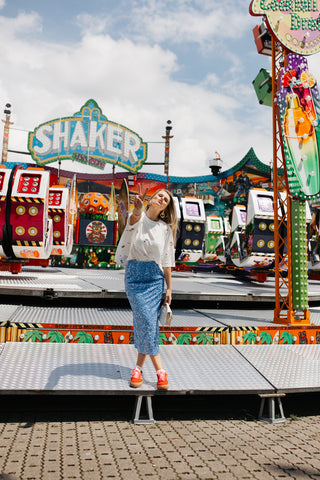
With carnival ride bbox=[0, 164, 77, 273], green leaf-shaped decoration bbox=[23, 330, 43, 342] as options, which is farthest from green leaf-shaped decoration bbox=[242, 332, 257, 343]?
carnival ride bbox=[0, 164, 77, 273]

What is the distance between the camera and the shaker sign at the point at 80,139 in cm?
2970

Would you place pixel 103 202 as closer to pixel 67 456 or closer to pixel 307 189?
Answer: pixel 307 189

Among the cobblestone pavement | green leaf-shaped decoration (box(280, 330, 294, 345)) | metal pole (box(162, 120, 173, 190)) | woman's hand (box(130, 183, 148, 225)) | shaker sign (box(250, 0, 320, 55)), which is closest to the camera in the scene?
the cobblestone pavement

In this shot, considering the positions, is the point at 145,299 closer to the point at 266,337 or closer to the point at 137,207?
the point at 137,207

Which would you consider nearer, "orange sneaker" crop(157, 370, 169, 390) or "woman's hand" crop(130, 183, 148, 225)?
"woman's hand" crop(130, 183, 148, 225)

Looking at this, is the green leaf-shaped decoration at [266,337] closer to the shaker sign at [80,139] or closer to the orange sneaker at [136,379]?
the orange sneaker at [136,379]

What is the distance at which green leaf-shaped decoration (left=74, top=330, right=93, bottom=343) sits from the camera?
4203mm

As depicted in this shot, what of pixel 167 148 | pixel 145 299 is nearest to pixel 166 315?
pixel 145 299

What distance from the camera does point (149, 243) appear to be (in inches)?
138

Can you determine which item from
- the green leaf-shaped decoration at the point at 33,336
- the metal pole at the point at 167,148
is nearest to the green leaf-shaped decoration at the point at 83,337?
the green leaf-shaped decoration at the point at 33,336

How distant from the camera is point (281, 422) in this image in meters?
3.70

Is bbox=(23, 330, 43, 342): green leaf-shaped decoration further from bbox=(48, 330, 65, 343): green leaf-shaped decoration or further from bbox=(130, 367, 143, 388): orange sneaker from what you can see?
bbox=(130, 367, 143, 388): orange sneaker

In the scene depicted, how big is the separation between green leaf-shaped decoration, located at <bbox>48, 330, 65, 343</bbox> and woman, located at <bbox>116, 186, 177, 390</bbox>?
94 cm

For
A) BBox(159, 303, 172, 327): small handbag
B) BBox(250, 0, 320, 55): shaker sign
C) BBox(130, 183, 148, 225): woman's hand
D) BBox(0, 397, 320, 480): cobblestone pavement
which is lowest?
BBox(0, 397, 320, 480): cobblestone pavement
